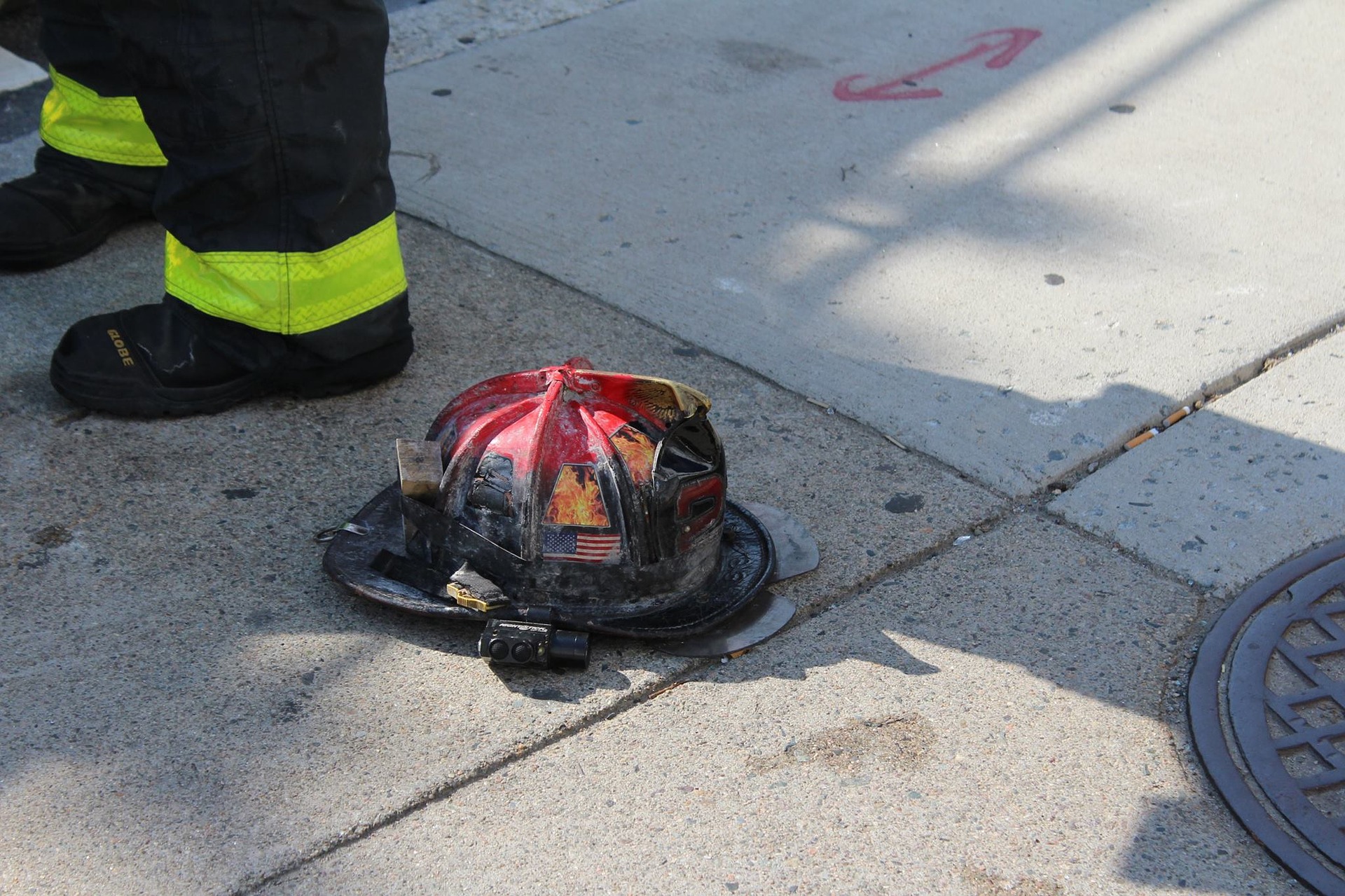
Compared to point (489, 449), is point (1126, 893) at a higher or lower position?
lower

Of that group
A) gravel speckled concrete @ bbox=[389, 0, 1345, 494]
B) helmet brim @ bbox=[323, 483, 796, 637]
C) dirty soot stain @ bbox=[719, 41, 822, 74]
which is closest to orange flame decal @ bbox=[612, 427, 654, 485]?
helmet brim @ bbox=[323, 483, 796, 637]

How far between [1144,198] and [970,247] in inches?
23.4

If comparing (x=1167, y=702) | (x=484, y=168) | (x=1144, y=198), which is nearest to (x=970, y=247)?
(x=1144, y=198)

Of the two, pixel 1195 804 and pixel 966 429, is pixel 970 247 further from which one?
pixel 1195 804

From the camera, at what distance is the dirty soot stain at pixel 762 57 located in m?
4.45

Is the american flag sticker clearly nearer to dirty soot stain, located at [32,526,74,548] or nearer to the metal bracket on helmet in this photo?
the metal bracket on helmet

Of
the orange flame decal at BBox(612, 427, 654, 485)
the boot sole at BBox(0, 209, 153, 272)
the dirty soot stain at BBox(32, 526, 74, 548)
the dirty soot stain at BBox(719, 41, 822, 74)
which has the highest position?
the orange flame decal at BBox(612, 427, 654, 485)

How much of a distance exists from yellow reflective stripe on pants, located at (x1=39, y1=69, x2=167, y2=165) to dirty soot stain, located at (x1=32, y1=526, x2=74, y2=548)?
Result: 50.0 inches

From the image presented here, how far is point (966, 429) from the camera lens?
2758 mm

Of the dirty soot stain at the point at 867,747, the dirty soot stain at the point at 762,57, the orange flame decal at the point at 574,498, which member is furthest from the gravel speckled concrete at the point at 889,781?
the dirty soot stain at the point at 762,57

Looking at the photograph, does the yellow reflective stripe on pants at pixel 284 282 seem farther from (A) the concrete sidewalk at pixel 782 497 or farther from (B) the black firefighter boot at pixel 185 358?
(A) the concrete sidewalk at pixel 782 497

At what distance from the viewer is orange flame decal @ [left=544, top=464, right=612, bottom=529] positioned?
2.08 m

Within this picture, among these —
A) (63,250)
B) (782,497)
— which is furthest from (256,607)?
(63,250)

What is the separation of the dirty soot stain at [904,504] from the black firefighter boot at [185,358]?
110 centimetres
